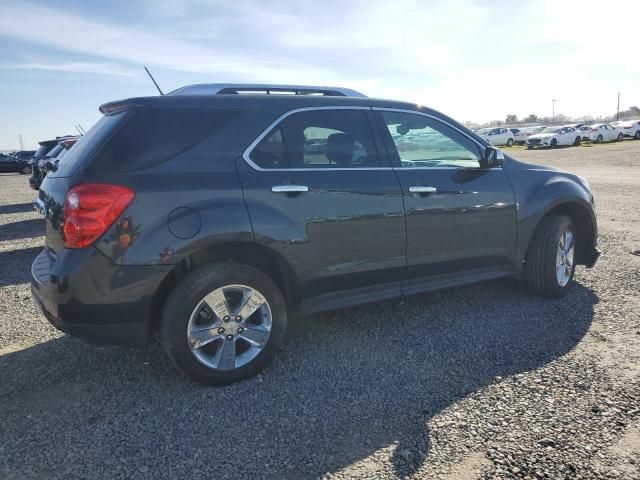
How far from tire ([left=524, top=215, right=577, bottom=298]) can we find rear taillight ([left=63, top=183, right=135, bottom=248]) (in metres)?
3.52

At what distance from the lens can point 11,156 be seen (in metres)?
30.2

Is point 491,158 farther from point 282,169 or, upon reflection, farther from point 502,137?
point 502,137

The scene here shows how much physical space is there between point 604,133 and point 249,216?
141 feet

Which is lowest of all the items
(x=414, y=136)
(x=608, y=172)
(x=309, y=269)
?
(x=608, y=172)

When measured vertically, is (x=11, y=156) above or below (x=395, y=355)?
above

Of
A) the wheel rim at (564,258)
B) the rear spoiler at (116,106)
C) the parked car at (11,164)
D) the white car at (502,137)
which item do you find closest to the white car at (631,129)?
the white car at (502,137)

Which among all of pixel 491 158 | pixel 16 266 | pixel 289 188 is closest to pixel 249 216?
pixel 289 188

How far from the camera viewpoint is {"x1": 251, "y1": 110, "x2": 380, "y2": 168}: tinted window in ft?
10.6

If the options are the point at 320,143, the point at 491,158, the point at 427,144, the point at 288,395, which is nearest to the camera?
the point at 288,395

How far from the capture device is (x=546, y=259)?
14.3 ft

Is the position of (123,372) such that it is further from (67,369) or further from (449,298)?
(449,298)

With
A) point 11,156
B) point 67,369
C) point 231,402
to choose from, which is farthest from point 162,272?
point 11,156

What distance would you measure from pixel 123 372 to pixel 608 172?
1844cm

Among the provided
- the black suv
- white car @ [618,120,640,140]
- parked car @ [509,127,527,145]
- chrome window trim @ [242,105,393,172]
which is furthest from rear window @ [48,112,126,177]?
white car @ [618,120,640,140]
